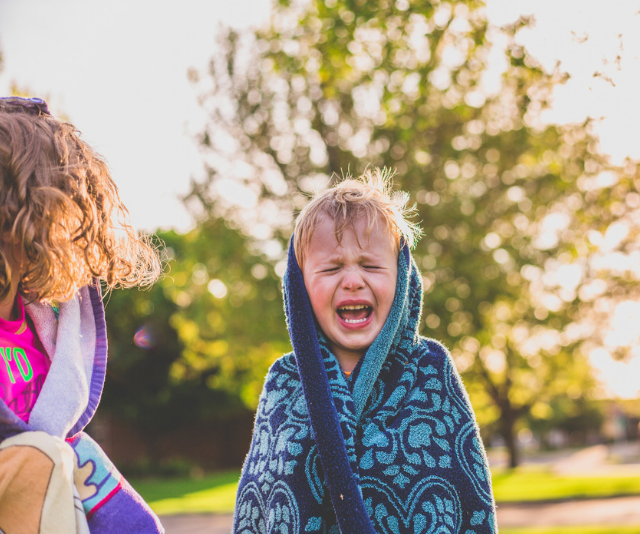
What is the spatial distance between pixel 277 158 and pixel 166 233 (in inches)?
661

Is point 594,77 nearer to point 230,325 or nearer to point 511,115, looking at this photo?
point 511,115

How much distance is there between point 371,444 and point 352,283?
1.68ft

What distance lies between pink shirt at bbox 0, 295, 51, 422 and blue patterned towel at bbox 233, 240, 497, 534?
2.65 feet

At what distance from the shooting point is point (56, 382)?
1.59 meters

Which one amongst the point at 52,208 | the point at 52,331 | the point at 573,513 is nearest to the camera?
the point at 52,208

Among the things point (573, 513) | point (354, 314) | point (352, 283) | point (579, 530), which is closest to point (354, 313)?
point (354, 314)

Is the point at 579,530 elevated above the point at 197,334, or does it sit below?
below

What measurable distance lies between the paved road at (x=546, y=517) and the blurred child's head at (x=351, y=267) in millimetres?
9644

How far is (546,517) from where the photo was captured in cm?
1253

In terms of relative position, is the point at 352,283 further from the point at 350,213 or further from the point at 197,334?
the point at 197,334

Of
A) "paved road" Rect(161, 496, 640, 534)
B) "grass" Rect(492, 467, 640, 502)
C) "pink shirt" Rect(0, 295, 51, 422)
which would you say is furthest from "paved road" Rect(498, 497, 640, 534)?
"pink shirt" Rect(0, 295, 51, 422)

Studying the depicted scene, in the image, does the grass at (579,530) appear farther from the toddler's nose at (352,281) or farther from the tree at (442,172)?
the toddler's nose at (352,281)

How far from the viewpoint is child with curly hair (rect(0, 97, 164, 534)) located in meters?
1.41

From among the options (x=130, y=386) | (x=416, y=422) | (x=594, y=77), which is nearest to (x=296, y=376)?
(x=416, y=422)
